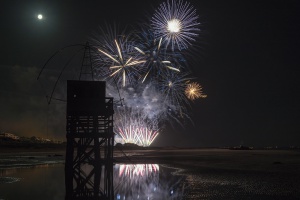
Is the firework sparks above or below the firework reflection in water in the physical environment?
above

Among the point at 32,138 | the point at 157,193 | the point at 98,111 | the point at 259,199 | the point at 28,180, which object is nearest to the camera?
the point at 259,199

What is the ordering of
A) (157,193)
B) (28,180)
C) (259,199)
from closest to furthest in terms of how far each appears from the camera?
(259,199)
(157,193)
(28,180)

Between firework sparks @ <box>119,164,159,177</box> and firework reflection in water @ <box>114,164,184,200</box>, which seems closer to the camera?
firework reflection in water @ <box>114,164,184,200</box>

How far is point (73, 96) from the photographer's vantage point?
2383 centimetres

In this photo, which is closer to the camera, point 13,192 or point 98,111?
point 13,192

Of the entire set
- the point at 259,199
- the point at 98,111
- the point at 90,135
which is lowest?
the point at 259,199

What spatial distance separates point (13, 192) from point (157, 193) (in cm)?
878

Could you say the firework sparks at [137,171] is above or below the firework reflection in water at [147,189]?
above

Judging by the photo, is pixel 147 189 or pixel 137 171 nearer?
pixel 147 189

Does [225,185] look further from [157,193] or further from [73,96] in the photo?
[73,96]

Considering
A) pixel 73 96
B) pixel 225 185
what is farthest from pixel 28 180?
pixel 225 185

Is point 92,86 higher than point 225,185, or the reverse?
point 92,86

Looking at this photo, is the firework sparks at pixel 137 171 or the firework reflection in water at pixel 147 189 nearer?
the firework reflection in water at pixel 147 189

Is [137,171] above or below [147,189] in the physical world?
above
